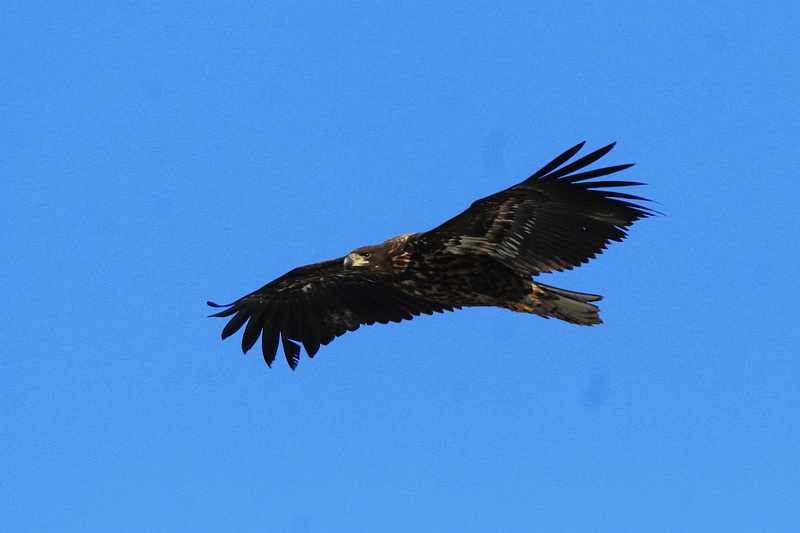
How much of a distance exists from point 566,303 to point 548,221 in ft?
3.56

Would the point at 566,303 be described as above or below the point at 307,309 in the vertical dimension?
below

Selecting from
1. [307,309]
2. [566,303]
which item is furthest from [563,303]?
[307,309]

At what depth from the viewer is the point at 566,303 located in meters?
11.8

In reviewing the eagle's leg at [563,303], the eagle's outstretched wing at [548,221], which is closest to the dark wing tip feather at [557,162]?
the eagle's outstretched wing at [548,221]

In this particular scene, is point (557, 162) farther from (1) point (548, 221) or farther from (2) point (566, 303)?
(2) point (566, 303)

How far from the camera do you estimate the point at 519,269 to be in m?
11.5

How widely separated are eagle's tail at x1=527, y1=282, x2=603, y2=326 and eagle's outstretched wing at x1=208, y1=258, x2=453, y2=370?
2.32 meters

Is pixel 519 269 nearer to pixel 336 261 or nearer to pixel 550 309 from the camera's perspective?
pixel 550 309

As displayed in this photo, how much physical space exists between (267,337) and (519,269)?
3.95 meters

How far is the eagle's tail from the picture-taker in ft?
38.6

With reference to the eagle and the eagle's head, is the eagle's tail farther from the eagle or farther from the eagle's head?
the eagle's head

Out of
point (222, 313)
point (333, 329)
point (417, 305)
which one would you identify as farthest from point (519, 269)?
point (222, 313)

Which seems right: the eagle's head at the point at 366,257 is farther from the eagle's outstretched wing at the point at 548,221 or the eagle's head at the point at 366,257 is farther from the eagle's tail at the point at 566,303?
the eagle's tail at the point at 566,303

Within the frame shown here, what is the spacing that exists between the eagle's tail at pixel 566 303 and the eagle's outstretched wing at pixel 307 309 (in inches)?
91.2
